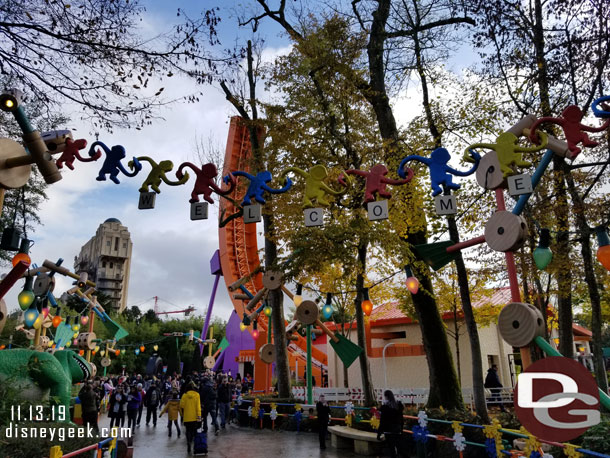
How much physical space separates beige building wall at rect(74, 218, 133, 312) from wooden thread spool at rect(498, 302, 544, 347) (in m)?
95.1

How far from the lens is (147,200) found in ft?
22.6

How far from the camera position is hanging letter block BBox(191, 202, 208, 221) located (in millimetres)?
6766

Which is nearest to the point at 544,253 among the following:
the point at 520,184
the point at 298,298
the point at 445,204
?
the point at 520,184

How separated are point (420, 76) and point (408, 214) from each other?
12.6 feet

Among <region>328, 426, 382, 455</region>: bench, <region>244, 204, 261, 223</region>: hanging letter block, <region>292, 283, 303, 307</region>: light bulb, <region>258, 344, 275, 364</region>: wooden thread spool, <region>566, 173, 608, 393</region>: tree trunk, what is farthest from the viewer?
<region>258, 344, 275, 364</region>: wooden thread spool

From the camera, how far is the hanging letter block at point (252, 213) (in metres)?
6.50

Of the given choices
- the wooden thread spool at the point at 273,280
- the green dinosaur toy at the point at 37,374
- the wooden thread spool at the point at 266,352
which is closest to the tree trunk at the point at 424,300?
the wooden thread spool at the point at 273,280

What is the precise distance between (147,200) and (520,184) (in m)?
5.24

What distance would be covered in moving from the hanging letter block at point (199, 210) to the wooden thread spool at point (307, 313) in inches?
244

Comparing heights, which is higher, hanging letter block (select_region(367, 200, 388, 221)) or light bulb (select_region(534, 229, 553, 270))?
hanging letter block (select_region(367, 200, 388, 221))

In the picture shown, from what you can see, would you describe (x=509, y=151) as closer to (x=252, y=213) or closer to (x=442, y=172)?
(x=442, y=172)

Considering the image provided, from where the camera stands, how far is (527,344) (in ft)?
15.3

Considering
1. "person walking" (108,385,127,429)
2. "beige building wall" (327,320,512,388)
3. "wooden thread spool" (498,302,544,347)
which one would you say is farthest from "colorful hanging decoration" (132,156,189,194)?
"beige building wall" (327,320,512,388)

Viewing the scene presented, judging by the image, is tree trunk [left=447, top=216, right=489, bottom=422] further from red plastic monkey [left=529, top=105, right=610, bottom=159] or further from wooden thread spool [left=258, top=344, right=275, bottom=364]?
wooden thread spool [left=258, top=344, right=275, bottom=364]
